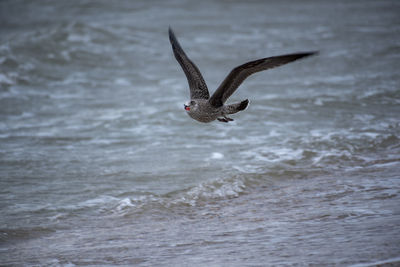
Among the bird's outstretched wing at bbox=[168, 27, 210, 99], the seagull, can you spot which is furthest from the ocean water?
the bird's outstretched wing at bbox=[168, 27, 210, 99]

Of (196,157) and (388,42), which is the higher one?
(388,42)

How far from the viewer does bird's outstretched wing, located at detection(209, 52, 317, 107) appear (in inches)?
178

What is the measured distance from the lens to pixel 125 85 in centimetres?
1213

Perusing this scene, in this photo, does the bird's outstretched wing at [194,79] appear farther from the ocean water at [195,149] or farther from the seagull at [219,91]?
the ocean water at [195,149]

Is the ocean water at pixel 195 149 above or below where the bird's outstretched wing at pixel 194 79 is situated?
below

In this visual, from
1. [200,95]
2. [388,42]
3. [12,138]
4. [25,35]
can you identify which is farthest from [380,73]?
[25,35]

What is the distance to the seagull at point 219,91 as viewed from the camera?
4.83m

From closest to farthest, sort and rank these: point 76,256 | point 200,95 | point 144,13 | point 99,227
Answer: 1. point 76,256
2. point 99,227
3. point 200,95
4. point 144,13

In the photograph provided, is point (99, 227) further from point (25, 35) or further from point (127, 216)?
point (25, 35)

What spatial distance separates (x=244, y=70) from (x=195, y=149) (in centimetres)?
329

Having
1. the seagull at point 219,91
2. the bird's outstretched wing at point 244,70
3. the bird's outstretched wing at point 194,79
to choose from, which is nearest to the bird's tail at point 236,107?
the seagull at point 219,91

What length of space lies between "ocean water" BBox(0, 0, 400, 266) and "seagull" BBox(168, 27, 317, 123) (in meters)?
1.01

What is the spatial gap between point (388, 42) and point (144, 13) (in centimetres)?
878

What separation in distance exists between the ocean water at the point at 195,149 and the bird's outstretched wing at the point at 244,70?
1.19 m
